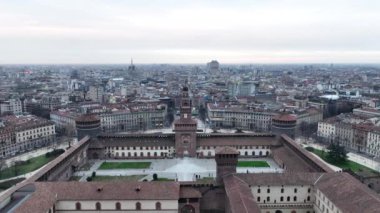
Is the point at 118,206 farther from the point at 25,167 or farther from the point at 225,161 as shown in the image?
the point at 25,167

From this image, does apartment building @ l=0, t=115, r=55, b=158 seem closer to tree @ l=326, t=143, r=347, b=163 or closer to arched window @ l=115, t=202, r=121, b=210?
arched window @ l=115, t=202, r=121, b=210

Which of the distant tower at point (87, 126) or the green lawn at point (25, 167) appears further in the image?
the distant tower at point (87, 126)

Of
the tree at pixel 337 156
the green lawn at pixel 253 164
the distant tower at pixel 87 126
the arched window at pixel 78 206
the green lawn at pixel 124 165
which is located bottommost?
the green lawn at pixel 124 165

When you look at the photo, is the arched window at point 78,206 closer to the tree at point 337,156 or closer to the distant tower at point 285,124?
the distant tower at point 285,124

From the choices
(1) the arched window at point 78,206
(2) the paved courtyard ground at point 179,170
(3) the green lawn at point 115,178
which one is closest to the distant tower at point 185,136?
(2) the paved courtyard ground at point 179,170

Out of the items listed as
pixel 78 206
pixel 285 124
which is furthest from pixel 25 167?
pixel 285 124

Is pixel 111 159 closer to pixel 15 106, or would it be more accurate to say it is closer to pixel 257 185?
pixel 257 185
